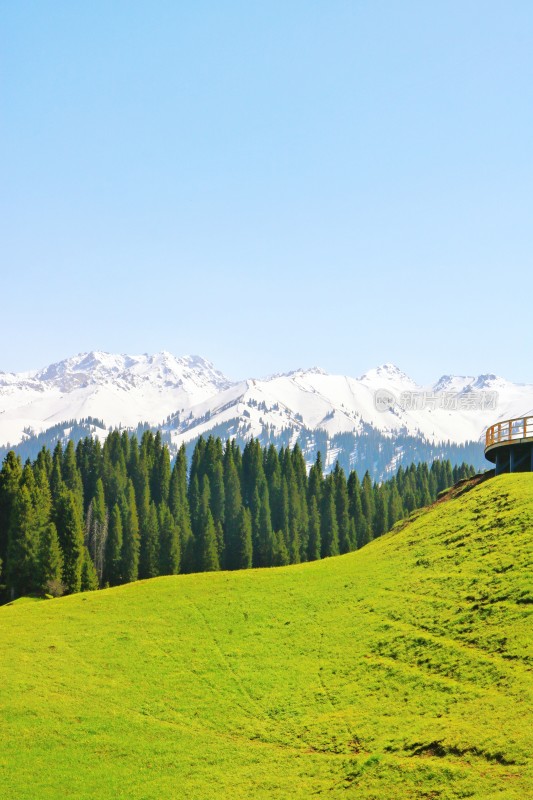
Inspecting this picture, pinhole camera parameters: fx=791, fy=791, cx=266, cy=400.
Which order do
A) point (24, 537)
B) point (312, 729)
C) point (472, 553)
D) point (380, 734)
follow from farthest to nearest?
point (24, 537) < point (472, 553) < point (312, 729) < point (380, 734)

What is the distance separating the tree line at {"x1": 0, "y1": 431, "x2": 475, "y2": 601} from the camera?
86.4 metres

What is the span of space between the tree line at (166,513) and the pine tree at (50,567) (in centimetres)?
11

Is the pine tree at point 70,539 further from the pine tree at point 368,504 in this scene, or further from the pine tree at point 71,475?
the pine tree at point 368,504

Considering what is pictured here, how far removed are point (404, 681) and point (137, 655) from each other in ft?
53.0

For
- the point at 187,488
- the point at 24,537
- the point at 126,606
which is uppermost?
the point at 187,488

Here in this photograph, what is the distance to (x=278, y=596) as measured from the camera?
47938 mm

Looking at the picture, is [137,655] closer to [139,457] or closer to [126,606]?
[126,606]

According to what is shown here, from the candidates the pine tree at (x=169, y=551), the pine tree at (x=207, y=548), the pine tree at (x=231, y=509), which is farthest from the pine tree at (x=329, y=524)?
the pine tree at (x=169, y=551)

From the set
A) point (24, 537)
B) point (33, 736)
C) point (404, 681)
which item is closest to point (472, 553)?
point (404, 681)

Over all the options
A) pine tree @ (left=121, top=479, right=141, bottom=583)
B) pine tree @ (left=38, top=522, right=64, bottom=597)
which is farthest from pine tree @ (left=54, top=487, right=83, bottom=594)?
pine tree @ (left=121, top=479, right=141, bottom=583)

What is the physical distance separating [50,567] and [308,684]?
55.2 metres

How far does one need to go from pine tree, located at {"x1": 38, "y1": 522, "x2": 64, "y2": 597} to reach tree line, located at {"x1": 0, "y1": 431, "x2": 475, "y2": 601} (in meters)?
0.11

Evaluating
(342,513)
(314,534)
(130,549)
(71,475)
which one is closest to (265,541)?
(314,534)

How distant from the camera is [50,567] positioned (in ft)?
274
